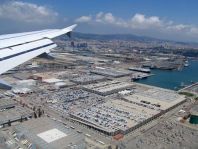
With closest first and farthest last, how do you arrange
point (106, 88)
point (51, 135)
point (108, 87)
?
point (51, 135) < point (106, 88) < point (108, 87)

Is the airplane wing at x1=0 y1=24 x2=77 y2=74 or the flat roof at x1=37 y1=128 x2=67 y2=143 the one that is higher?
the airplane wing at x1=0 y1=24 x2=77 y2=74

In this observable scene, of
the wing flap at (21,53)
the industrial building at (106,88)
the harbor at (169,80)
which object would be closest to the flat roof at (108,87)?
the industrial building at (106,88)

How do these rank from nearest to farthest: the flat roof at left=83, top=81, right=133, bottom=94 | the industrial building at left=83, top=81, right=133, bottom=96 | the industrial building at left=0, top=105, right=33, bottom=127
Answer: the industrial building at left=0, top=105, right=33, bottom=127
the industrial building at left=83, top=81, right=133, bottom=96
the flat roof at left=83, top=81, right=133, bottom=94

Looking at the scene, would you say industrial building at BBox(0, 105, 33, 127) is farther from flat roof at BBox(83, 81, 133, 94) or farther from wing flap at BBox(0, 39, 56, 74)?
wing flap at BBox(0, 39, 56, 74)

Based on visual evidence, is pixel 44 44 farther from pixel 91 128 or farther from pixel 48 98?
pixel 48 98

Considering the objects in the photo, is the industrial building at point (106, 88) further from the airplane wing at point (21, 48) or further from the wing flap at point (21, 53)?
the wing flap at point (21, 53)

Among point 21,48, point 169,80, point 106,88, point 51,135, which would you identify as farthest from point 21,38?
point 169,80

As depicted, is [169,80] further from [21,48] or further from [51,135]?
[21,48]

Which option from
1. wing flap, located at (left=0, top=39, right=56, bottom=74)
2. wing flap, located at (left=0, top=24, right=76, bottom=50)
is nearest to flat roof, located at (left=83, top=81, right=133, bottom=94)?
wing flap, located at (left=0, top=24, right=76, bottom=50)

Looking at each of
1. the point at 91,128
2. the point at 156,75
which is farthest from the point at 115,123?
the point at 156,75
